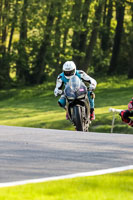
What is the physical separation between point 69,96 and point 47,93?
A: 77.3ft

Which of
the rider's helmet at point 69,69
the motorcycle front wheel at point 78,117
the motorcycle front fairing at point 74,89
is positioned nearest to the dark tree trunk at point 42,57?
the rider's helmet at point 69,69

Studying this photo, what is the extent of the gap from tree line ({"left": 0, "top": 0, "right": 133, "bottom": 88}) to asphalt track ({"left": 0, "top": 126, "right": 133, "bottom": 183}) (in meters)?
25.4

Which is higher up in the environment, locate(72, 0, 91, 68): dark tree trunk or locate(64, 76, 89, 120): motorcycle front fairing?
locate(64, 76, 89, 120): motorcycle front fairing

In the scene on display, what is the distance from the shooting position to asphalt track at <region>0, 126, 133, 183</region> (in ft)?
24.9

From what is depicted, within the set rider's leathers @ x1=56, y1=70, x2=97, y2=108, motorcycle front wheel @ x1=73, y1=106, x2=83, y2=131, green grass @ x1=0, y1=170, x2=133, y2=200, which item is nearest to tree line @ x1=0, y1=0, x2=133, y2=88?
rider's leathers @ x1=56, y1=70, x2=97, y2=108

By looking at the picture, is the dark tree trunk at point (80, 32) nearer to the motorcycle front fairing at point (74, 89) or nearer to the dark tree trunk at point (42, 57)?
the dark tree trunk at point (42, 57)

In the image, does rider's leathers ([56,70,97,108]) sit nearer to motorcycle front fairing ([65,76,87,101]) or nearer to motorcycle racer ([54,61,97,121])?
motorcycle racer ([54,61,97,121])

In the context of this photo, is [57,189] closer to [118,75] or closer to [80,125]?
[80,125]

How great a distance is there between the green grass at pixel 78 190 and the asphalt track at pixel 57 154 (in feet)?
1.69

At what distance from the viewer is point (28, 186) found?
653cm

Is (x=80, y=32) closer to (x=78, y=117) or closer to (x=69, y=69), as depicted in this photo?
(x=69, y=69)

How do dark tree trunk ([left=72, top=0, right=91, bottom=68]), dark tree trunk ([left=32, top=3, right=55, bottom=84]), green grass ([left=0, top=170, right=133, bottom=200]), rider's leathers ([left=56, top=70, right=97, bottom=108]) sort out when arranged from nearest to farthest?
green grass ([left=0, top=170, right=133, bottom=200]) → rider's leathers ([left=56, top=70, right=97, bottom=108]) → dark tree trunk ([left=72, top=0, right=91, bottom=68]) → dark tree trunk ([left=32, top=3, right=55, bottom=84])

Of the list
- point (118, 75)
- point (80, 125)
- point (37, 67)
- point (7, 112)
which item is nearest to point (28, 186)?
point (80, 125)

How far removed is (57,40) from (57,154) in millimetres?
31041
